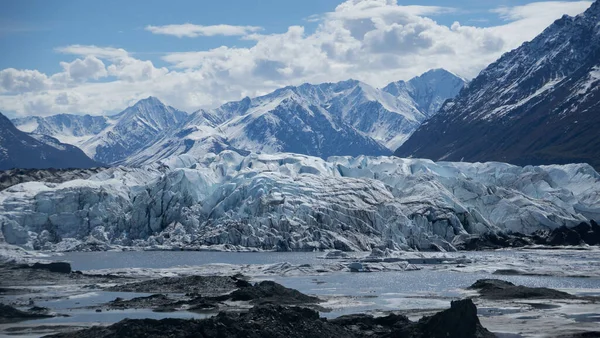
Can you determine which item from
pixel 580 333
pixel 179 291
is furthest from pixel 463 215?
pixel 580 333

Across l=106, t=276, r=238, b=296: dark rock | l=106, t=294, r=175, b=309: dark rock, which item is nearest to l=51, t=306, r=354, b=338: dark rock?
l=106, t=294, r=175, b=309: dark rock

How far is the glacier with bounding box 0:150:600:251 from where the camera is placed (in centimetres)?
14838

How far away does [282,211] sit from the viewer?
15125 centimetres

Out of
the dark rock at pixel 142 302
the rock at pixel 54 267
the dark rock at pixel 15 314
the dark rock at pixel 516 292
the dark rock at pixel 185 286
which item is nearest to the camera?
the dark rock at pixel 15 314

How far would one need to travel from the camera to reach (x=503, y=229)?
157500 millimetres

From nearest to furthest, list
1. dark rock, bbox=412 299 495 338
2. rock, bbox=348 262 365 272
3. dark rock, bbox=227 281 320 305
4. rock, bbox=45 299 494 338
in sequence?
1. rock, bbox=45 299 494 338
2. dark rock, bbox=412 299 495 338
3. dark rock, bbox=227 281 320 305
4. rock, bbox=348 262 365 272

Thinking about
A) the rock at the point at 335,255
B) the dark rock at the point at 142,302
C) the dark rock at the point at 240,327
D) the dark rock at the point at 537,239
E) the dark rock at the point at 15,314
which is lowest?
the dark rock at the point at 15,314

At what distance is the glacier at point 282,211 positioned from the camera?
5842 inches

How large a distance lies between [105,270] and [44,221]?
52695 mm

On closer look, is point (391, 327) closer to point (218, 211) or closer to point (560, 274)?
point (560, 274)

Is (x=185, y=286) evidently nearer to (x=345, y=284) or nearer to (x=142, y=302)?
(x=142, y=302)

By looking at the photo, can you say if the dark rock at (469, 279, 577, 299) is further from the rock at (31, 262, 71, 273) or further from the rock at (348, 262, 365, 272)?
the rock at (31, 262, 71, 273)

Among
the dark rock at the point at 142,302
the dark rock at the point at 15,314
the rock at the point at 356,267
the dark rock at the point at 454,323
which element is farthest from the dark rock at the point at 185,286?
the dark rock at the point at 454,323

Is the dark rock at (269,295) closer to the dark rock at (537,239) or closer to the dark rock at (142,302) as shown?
the dark rock at (142,302)
